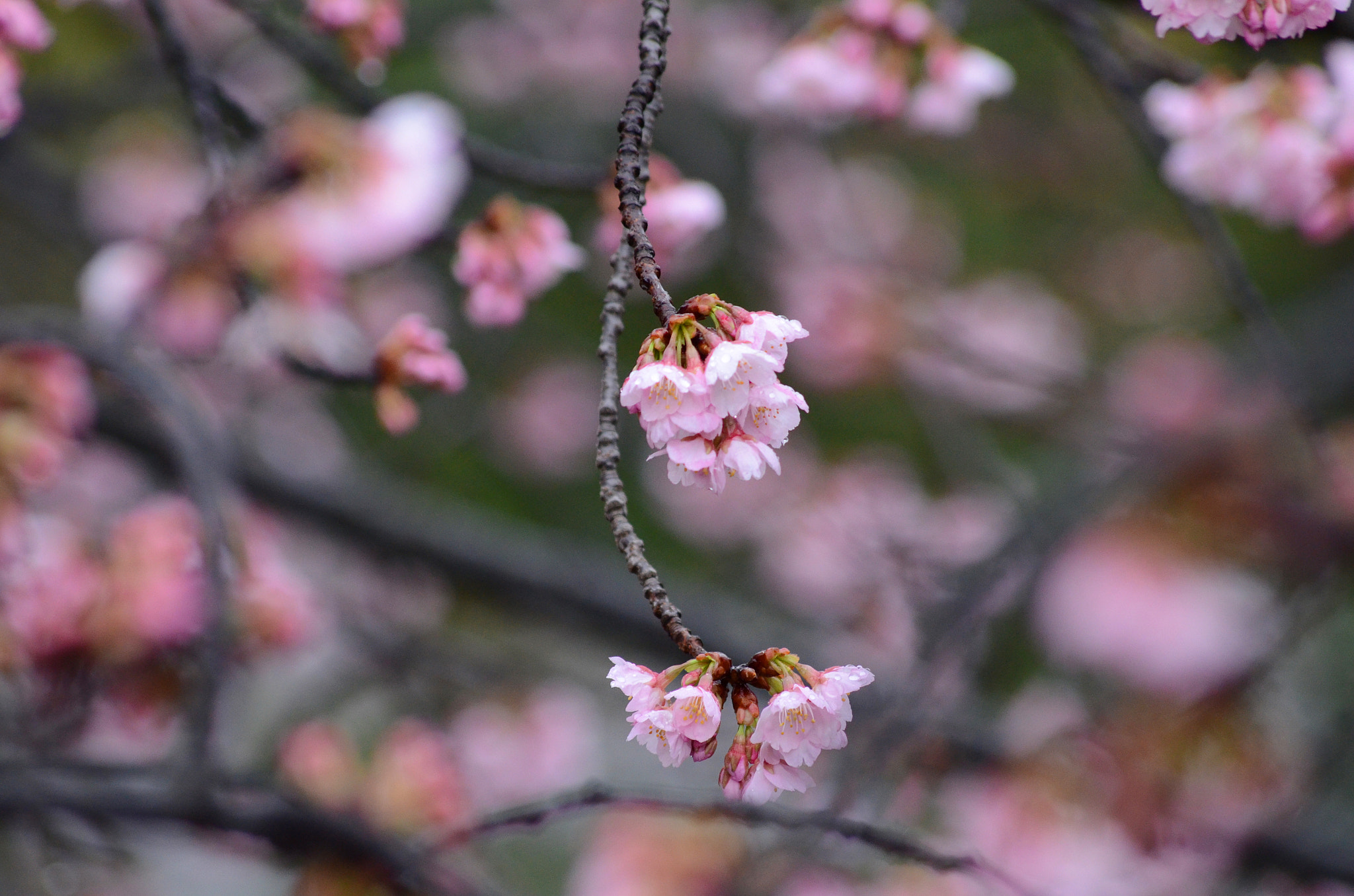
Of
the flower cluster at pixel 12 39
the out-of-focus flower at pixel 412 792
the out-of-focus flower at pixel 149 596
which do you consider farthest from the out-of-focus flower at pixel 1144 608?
the flower cluster at pixel 12 39

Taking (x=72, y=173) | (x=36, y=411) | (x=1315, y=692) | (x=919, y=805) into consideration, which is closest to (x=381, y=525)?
(x=36, y=411)

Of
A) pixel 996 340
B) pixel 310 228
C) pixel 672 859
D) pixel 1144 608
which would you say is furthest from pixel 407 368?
pixel 996 340

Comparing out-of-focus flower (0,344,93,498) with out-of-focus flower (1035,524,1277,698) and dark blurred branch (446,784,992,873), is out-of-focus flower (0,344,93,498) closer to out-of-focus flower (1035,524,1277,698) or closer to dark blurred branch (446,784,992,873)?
dark blurred branch (446,784,992,873)

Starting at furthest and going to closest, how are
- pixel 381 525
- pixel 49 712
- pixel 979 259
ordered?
1. pixel 979 259
2. pixel 381 525
3. pixel 49 712

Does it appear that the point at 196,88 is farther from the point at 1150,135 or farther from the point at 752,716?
the point at 1150,135

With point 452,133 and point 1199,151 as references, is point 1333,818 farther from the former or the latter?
point 452,133

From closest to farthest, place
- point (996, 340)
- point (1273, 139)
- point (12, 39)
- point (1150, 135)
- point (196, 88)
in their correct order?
1. point (12, 39)
2. point (196, 88)
3. point (1273, 139)
4. point (1150, 135)
5. point (996, 340)
